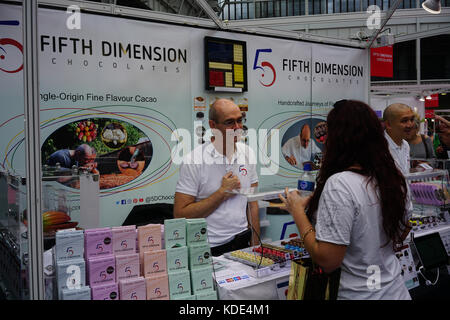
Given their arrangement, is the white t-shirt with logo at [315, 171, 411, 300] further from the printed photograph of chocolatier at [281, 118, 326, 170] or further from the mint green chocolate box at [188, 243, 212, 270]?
the printed photograph of chocolatier at [281, 118, 326, 170]

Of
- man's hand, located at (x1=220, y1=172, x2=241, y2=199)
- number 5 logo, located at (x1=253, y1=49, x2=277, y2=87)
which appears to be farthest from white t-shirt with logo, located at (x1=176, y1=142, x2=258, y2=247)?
number 5 logo, located at (x1=253, y1=49, x2=277, y2=87)

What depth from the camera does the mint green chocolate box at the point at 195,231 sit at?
171 centimetres

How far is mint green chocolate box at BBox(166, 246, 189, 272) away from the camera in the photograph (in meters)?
1.65

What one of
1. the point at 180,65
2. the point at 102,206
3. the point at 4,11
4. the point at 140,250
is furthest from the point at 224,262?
the point at 4,11

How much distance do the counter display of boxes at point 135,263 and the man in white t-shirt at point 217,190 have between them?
548mm

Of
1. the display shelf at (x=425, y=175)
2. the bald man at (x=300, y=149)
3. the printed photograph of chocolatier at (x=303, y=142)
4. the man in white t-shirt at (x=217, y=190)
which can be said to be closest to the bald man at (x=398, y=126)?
the display shelf at (x=425, y=175)

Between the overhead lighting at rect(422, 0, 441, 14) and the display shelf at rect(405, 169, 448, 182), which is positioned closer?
the display shelf at rect(405, 169, 448, 182)

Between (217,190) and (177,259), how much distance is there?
0.68m

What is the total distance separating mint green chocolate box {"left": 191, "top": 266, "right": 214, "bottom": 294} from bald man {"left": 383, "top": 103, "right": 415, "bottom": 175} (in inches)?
89.5

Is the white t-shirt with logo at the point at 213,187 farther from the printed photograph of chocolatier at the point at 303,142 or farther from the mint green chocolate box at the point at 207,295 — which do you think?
the printed photograph of chocolatier at the point at 303,142

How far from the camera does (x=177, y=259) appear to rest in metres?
1.67

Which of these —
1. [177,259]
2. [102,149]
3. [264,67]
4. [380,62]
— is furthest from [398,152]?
[380,62]

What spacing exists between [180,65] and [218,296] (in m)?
2.63
